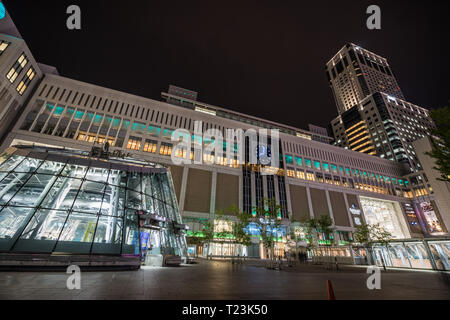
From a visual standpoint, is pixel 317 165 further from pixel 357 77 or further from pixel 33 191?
pixel 357 77

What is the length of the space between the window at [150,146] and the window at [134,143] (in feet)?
6.15

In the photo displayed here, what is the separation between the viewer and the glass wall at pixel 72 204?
1093 cm

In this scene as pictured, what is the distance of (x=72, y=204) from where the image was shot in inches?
483

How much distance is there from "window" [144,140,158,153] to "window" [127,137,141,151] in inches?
73.8

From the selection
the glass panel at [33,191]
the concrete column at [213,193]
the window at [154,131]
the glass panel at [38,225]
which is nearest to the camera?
the glass panel at [38,225]

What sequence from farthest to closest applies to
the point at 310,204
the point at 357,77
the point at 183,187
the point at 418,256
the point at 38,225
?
the point at 357,77 < the point at 310,204 < the point at 183,187 < the point at 418,256 < the point at 38,225

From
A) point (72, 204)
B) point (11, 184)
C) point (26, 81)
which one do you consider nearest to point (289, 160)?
point (72, 204)

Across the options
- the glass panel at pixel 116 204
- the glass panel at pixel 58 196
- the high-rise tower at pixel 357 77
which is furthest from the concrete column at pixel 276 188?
the high-rise tower at pixel 357 77

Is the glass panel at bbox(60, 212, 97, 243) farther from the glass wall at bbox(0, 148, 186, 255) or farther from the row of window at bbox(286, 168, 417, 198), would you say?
the row of window at bbox(286, 168, 417, 198)

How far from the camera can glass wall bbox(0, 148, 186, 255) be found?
1093cm

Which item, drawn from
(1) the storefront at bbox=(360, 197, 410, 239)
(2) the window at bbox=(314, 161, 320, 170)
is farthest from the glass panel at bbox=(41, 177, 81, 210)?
(1) the storefront at bbox=(360, 197, 410, 239)

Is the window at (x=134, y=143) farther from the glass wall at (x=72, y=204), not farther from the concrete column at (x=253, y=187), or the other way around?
the glass wall at (x=72, y=204)

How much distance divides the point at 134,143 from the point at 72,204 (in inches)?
1781
